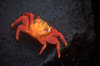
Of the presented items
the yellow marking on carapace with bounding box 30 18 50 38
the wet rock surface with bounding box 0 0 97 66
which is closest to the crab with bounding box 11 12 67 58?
the yellow marking on carapace with bounding box 30 18 50 38

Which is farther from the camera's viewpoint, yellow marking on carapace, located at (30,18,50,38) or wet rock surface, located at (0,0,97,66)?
yellow marking on carapace, located at (30,18,50,38)

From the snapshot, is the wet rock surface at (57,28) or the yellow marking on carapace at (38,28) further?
the yellow marking on carapace at (38,28)

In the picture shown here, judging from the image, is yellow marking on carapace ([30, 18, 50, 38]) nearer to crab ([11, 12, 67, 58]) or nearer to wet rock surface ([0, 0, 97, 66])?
crab ([11, 12, 67, 58])

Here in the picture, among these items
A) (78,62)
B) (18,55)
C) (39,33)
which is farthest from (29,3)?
(78,62)

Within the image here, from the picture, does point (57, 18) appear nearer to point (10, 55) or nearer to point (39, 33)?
point (39, 33)

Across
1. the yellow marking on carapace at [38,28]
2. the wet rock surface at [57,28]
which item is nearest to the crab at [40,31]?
the yellow marking on carapace at [38,28]

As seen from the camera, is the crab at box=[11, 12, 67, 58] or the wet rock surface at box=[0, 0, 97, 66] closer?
the wet rock surface at box=[0, 0, 97, 66]

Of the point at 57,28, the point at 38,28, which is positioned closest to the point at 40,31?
the point at 38,28

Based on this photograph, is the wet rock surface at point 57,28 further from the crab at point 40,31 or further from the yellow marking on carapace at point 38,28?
the yellow marking on carapace at point 38,28
